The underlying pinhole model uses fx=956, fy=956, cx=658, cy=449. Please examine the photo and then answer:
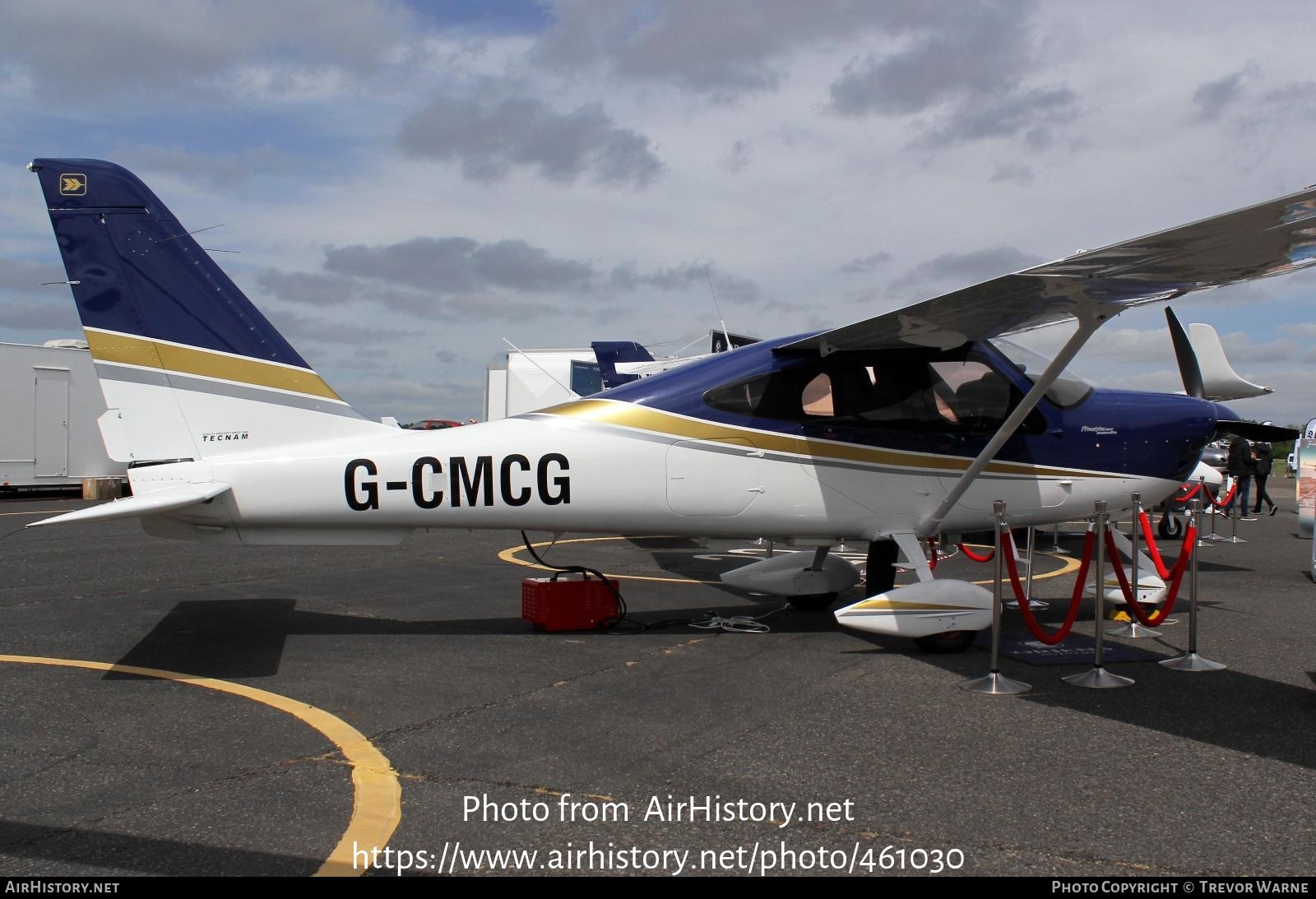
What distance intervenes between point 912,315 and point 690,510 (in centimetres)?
221

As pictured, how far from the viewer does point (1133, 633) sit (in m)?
7.82

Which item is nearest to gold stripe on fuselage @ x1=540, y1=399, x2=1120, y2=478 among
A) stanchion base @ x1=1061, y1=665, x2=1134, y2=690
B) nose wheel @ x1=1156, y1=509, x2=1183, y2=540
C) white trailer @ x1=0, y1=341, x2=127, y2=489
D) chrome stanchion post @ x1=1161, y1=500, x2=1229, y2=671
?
chrome stanchion post @ x1=1161, y1=500, x2=1229, y2=671

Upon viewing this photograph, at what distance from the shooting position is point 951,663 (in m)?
6.78

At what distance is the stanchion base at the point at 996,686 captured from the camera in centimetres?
595

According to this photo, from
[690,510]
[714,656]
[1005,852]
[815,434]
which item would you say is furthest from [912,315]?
[1005,852]

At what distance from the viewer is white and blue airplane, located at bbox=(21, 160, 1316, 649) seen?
6.72m

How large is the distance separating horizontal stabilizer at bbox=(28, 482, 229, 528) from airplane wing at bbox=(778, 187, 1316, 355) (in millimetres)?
4389

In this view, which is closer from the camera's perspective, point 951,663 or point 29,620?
point 951,663

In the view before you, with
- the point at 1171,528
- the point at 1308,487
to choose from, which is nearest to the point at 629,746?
the point at 1308,487

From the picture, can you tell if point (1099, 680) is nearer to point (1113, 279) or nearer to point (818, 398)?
point (1113, 279)

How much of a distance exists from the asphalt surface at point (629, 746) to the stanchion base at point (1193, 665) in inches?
4.5

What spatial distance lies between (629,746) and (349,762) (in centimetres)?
135
